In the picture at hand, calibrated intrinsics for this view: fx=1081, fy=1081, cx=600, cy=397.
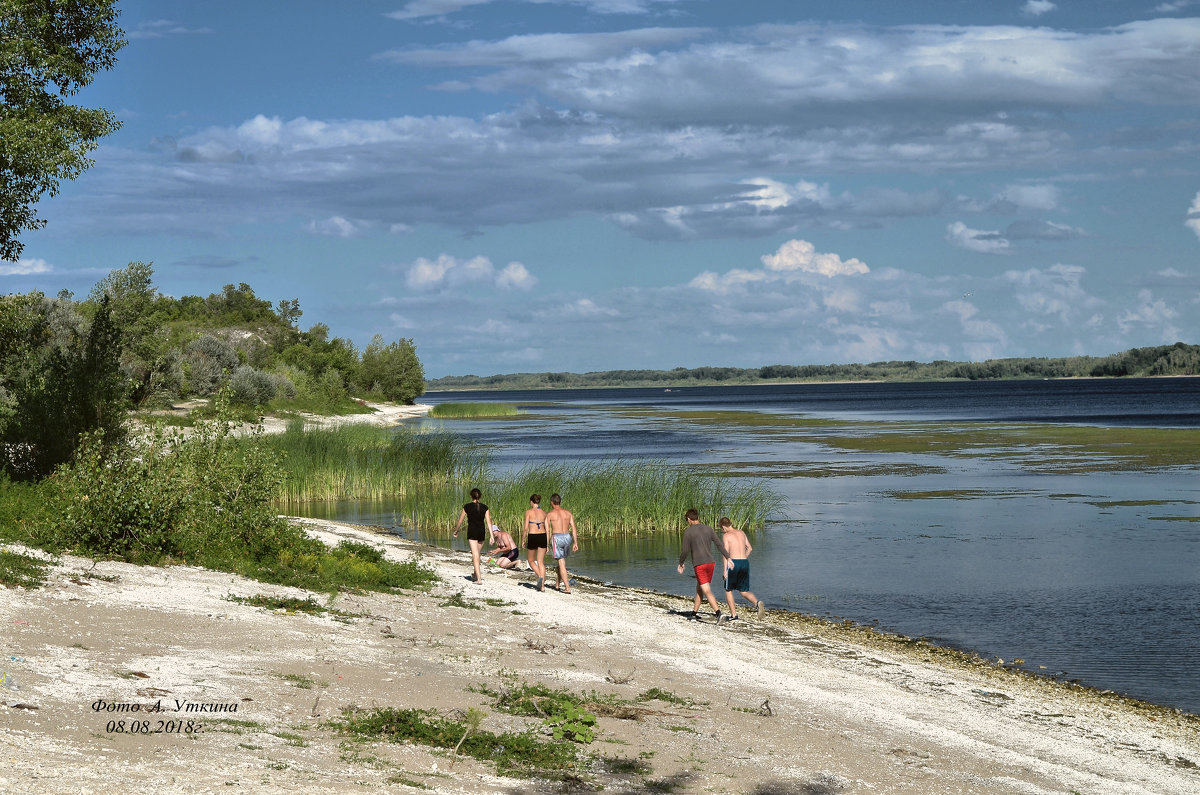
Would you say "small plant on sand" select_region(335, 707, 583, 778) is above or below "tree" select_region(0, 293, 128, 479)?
below

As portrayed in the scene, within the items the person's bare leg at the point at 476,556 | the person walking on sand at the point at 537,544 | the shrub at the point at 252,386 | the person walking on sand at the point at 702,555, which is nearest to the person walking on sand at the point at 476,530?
the person's bare leg at the point at 476,556

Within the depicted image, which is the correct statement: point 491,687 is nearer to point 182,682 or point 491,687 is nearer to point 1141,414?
point 182,682

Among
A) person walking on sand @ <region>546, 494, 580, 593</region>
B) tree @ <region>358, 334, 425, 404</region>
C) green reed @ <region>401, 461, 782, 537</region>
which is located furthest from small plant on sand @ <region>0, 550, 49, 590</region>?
tree @ <region>358, 334, 425, 404</region>

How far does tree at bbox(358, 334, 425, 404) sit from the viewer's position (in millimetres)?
127625

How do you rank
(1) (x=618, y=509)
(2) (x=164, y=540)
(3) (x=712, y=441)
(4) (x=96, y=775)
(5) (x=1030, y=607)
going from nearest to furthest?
(4) (x=96, y=775), (2) (x=164, y=540), (5) (x=1030, y=607), (1) (x=618, y=509), (3) (x=712, y=441)

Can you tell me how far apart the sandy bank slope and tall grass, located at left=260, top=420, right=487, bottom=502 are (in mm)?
20542

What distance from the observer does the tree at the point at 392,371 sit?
128m

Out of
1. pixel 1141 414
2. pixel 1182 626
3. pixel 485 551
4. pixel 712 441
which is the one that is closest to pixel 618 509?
pixel 485 551

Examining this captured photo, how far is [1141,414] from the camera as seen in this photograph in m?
90.2

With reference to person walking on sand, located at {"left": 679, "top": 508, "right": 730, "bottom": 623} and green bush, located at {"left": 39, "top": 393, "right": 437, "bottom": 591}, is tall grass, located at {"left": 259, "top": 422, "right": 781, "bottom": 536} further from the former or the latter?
person walking on sand, located at {"left": 679, "top": 508, "right": 730, "bottom": 623}

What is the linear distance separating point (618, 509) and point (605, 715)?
18802 millimetres

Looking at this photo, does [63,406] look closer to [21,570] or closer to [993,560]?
[21,570]

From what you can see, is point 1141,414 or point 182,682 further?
point 1141,414

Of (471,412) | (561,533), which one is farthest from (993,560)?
(471,412)
